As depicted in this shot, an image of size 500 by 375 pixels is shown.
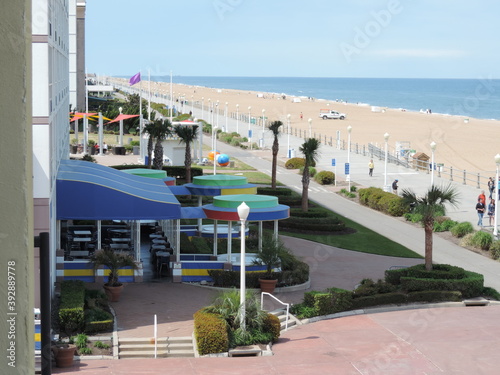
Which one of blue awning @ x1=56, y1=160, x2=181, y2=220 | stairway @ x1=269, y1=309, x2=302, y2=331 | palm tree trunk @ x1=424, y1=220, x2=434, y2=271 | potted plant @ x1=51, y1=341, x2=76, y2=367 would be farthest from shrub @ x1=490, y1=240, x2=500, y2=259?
potted plant @ x1=51, y1=341, x2=76, y2=367

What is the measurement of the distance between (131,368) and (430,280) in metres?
10.8

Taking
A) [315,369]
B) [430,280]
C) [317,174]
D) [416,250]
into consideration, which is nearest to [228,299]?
[315,369]

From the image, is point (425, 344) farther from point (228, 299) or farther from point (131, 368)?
point (131, 368)

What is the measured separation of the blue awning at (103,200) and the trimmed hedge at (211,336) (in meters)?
6.31

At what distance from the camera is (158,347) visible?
61.3ft

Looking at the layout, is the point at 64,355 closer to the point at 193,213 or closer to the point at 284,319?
the point at 284,319

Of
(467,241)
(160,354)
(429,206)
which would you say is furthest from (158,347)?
(467,241)

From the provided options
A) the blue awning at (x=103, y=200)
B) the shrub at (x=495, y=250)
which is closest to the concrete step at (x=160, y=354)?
the blue awning at (x=103, y=200)

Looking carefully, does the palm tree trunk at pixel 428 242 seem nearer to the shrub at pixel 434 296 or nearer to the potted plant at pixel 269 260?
the shrub at pixel 434 296

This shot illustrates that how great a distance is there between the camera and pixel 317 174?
2089 inches

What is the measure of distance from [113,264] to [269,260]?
16.8 feet

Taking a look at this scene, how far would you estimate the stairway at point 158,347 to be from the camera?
723 inches

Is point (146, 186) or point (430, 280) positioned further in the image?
point (146, 186)

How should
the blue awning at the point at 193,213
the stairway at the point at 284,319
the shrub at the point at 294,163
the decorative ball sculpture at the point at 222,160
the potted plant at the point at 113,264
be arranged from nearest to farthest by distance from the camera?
the stairway at the point at 284,319 → the potted plant at the point at 113,264 → the blue awning at the point at 193,213 → the decorative ball sculpture at the point at 222,160 → the shrub at the point at 294,163
